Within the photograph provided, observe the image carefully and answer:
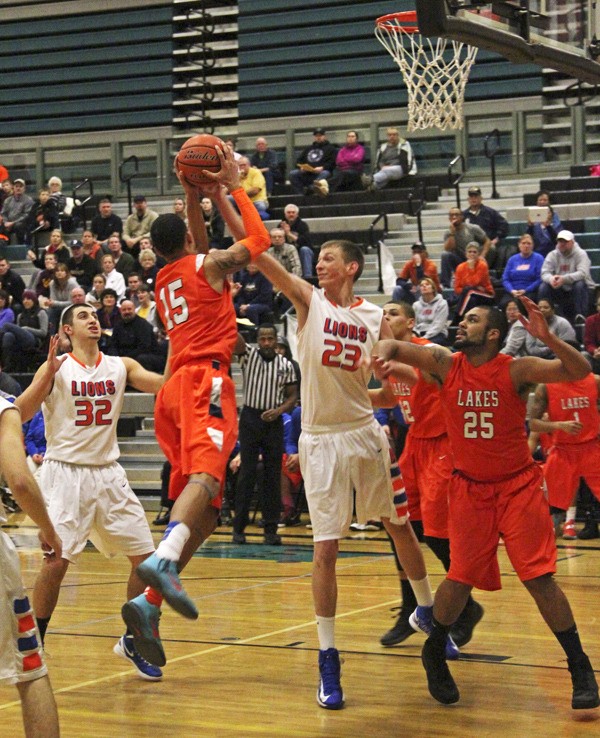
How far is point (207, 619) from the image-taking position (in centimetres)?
734

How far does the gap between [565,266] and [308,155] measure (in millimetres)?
5889

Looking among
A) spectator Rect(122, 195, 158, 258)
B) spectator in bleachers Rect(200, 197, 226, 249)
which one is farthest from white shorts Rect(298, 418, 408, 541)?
spectator Rect(122, 195, 158, 258)

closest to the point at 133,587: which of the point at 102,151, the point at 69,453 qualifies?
the point at 69,453

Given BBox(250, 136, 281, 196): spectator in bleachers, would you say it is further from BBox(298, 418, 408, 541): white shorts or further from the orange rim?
BBox(298, 418, 408, 541): white shorts

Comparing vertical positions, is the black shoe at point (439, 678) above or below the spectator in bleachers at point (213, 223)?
below

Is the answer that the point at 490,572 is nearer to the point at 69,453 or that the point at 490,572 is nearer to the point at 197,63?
the point at 69,453

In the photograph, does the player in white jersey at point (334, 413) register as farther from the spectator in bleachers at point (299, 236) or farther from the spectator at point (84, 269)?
the spectator at point (84, 269)

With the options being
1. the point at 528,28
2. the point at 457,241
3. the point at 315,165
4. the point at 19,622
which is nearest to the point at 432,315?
the point at 457,241

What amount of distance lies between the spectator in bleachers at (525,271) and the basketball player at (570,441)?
359 cm

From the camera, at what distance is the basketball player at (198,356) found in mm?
5320

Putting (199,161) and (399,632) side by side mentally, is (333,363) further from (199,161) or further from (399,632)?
(399,632)

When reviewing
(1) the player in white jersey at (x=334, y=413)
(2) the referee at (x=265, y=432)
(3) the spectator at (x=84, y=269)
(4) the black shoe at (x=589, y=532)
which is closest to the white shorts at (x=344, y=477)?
(1) the player in white jersey at (x=334, y=413)

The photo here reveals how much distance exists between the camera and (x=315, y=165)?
18.3 metres

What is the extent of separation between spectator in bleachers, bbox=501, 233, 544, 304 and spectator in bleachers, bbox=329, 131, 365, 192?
456 cm
